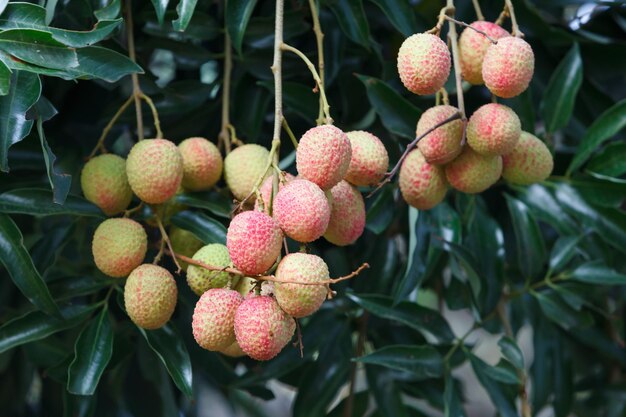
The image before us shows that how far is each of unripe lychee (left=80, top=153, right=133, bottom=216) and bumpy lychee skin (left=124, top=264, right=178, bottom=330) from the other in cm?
10

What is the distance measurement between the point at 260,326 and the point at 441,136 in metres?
0.27

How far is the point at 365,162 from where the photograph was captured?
0.81m

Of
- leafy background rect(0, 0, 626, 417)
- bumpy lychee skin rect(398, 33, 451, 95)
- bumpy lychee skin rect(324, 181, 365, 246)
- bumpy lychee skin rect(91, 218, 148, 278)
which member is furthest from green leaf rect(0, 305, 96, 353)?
bumpy lychee skin rect(398, 33, 451, 95)

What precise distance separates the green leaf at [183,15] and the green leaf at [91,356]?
318 millimetres

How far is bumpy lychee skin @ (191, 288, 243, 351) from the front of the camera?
0.72m

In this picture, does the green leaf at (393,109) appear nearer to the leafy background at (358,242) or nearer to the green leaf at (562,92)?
the leafy background at (358,242)

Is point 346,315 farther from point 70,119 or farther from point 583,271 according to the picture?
point 70,119

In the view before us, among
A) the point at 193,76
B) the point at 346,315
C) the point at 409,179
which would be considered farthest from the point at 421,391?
the point at 193,76

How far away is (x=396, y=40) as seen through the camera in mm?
1187

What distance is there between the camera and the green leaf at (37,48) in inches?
30.0

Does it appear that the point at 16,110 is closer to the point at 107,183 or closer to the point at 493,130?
the point at 107,183

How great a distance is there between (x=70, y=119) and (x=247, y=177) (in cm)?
34

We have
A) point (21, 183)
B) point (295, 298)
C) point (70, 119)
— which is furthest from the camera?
point (70, 119)

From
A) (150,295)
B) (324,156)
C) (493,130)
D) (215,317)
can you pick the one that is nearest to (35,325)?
(150,295)
